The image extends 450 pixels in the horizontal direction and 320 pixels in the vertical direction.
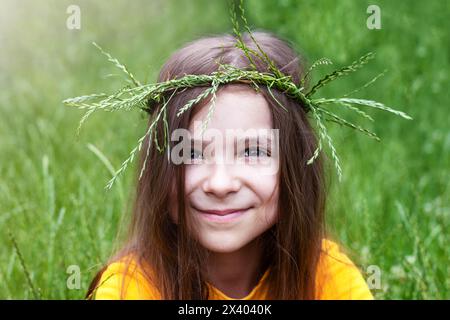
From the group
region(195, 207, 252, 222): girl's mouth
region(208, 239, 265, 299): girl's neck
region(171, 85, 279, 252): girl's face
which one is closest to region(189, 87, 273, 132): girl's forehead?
region(171, 85, 279, 252): girl's face

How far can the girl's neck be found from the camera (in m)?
1.73

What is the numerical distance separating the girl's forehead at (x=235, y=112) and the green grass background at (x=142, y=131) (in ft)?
0.63

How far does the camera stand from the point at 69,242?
213 centimetres

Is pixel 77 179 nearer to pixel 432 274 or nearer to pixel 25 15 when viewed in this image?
pixel 432 274

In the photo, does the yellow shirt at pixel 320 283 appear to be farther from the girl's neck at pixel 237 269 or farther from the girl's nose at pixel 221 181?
the girl's nose at pixel 221 181

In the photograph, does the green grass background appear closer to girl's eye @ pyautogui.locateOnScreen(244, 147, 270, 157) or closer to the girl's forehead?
the girl's forehead

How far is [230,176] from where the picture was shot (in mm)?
1475

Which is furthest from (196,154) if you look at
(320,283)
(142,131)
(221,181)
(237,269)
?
(142,131)

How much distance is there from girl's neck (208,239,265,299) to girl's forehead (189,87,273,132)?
1.20 feet

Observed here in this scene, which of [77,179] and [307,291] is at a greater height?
[77,179]

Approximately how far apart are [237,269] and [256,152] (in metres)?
0.37

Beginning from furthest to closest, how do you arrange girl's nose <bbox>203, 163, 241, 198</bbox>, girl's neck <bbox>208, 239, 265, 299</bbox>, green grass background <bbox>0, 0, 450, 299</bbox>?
green grass background <bbox>0, 0, 450, 299</bbox>, girl's neck <bbox>208, 239, 265, 299</bbox>, girl's nose <bbox>203, 163, 241, 198</bbox>
